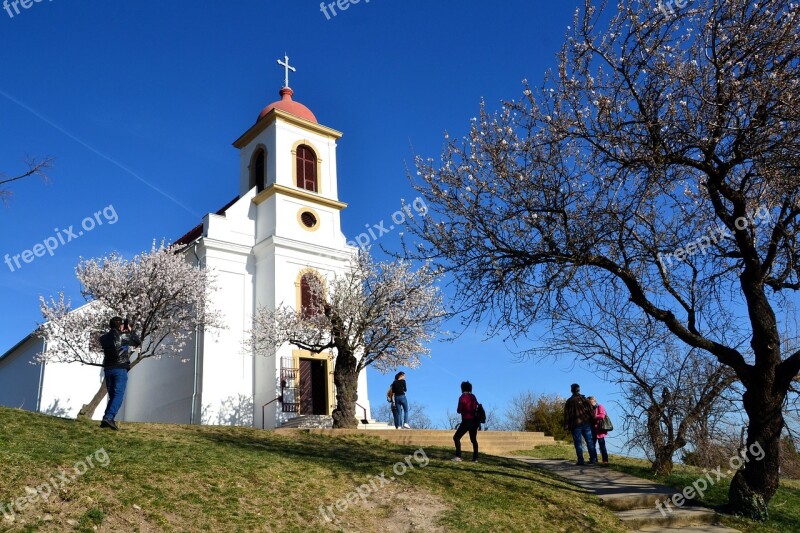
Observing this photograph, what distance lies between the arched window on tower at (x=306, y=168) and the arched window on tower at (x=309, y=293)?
14.4 ft

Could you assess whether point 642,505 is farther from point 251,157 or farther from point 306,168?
point 251,157

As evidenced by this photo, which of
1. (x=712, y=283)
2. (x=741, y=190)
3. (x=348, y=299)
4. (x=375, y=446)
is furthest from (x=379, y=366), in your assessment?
(x=741, y=190)

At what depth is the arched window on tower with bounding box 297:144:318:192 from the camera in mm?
27109

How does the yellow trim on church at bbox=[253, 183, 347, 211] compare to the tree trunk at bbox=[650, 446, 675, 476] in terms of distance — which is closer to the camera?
the tree trunk at bbox=[650, 446, 675, 476]

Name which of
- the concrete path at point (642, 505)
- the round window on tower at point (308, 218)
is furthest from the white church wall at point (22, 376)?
the concrete path at point (642, 505)

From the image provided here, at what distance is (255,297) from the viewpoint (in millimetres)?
24531

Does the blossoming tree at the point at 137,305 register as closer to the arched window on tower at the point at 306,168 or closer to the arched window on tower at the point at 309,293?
the arched window on tower at the point at 309,293

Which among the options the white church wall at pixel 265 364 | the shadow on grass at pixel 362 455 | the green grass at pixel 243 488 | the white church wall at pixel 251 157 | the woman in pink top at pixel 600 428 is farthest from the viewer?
the white church wall at pixel 251 157

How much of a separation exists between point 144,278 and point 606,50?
15.9 meters

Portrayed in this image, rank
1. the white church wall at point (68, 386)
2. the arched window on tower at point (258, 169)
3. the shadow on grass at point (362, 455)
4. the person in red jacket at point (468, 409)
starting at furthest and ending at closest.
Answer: the arched window on tower at point (258, 169) < the white church wall at point (68, 386) < the person in red jacket at point (468, 409) < the shadow on grass at point (362, 455)

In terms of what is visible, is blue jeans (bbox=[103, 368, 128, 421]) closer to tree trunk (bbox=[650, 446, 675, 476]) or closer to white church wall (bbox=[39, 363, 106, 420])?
tree trunk (bbox=[650, 446, 675, 476])

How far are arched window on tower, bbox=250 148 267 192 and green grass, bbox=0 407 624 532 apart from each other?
16.1 metres

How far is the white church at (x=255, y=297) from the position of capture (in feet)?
73.8

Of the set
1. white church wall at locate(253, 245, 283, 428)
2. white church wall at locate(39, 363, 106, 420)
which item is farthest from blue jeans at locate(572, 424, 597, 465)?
white church wall at locate(39, 363, 106, 420)
